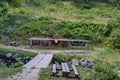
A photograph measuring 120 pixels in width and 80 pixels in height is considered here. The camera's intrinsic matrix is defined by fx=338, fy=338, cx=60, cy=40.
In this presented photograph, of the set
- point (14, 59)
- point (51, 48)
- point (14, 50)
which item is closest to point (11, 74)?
point (14, 59)

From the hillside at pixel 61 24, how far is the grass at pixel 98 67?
113 inches

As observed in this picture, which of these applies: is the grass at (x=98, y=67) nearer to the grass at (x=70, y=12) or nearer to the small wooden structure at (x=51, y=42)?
the small wooden structure at (x=51, y=42)

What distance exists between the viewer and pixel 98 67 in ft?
54.9

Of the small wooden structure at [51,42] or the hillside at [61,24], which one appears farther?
the hillside at [61,24]

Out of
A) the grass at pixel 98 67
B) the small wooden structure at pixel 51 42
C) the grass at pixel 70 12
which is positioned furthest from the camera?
the grass at pixel 70 12

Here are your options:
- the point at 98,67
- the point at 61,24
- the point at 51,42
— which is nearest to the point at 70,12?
the point at 61,24

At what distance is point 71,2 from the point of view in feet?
136

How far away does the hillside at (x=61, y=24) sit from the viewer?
29.6 m

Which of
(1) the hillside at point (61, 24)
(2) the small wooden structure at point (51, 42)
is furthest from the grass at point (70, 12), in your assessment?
(2) the small wooden structure at point (51, 42)

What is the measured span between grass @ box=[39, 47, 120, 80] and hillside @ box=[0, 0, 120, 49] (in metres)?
2.87

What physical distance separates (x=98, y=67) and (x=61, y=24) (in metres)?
15.2

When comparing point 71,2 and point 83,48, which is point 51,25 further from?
point 71,2

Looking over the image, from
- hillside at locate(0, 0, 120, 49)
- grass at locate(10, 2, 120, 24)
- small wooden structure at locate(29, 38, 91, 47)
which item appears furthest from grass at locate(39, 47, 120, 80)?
grass at locate(10, 2, 120, 24)

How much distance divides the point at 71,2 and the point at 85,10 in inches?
134
